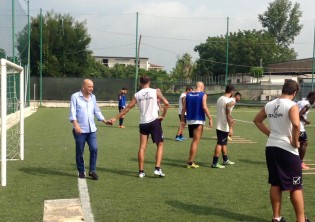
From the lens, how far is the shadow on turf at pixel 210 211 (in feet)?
17.9

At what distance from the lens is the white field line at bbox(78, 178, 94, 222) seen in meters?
5.47

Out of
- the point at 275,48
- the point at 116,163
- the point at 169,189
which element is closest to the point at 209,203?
the point at 169,189

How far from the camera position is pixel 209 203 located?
6.12m

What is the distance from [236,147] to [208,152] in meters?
1.28

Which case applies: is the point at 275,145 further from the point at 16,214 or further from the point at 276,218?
the point at 16,214

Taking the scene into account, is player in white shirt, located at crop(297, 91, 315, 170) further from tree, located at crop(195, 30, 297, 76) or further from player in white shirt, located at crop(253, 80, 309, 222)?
tree, located at crop(195, 30, 297, 76)

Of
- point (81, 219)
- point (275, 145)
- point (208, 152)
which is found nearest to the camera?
point (275, 145)

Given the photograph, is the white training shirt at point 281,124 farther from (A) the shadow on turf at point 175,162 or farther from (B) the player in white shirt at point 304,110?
(A) the shadow on turf at point 175,162

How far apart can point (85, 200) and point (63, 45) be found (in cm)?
4031

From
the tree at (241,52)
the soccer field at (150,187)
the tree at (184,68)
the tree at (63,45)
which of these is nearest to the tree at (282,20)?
the tree at (241,52)

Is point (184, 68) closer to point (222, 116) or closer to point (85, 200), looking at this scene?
point (222, 116)

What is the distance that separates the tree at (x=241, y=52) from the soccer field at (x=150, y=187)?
55.7 metres

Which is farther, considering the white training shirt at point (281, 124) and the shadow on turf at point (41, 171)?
the shadow on turf at point (41, 171)

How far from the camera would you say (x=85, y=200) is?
6.23 m
